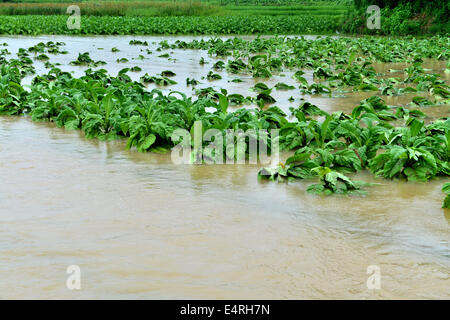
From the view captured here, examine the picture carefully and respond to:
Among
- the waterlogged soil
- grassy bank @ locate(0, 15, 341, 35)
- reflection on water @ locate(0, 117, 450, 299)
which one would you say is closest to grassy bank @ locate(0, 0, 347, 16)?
grassy bank @ locate(0, 15, 341, 35)

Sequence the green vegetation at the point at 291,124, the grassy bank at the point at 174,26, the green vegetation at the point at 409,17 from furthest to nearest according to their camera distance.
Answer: the grassy bank at the point at 174,26
the green vegetation at the point at 409,17
the green vegetation at the point at 291,124

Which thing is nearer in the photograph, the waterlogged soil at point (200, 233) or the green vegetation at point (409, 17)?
the waterlogged soil at point (200, 233)

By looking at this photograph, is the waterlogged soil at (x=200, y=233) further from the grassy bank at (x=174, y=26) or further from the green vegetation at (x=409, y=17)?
the grassy bank at (x=174, y=26)

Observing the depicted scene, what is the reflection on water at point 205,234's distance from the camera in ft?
10.2

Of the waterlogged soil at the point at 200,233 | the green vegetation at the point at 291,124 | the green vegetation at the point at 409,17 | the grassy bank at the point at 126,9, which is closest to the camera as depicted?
the waterlogged soil at the point at 200,233

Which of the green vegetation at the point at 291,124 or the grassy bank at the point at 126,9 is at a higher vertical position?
the grassy bank at the point at 126,9

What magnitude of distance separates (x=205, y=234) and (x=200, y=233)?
38 mm

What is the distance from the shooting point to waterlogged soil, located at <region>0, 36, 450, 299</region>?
10.2 ft

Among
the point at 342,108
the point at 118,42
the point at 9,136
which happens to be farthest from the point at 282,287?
the point at 118,42

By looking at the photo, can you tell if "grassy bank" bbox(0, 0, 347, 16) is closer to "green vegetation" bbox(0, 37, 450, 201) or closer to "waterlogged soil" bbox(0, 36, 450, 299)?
"green vegetation" bbox(0, 37, 450, 201)

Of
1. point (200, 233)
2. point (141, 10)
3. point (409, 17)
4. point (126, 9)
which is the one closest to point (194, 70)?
point (200, 233)

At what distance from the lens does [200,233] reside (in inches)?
151

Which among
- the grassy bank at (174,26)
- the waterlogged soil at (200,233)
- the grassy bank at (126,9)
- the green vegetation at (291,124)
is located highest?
the grassy bank at (126,9)

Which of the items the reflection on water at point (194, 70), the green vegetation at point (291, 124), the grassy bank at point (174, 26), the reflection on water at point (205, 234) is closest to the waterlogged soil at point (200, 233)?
the reflection on water at point (205, 234)
